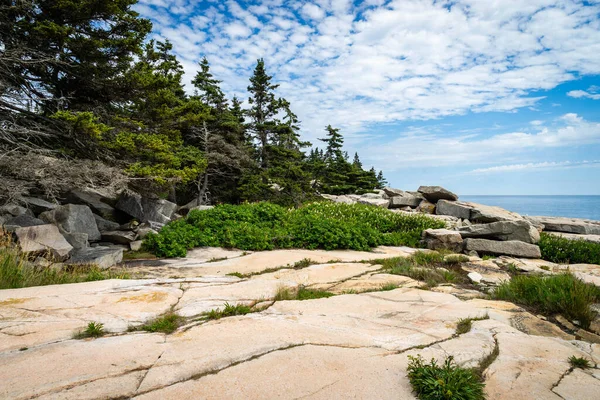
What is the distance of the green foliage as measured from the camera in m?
5.59

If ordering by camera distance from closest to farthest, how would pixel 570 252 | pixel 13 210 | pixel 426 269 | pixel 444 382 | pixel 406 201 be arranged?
1. pixel 444 382
2. pixel 426 269
3. pixel 13 210
4. pixel 570 252
5. pixel 406 201

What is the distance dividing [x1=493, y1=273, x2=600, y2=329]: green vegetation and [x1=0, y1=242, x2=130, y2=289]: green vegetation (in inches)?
287

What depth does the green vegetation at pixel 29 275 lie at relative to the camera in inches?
220

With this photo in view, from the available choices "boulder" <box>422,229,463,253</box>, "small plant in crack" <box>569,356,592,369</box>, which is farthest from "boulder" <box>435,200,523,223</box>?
"small plant in crack" <box>569,356,592,369</box>

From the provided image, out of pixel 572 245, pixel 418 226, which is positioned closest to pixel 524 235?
pixel 572 245

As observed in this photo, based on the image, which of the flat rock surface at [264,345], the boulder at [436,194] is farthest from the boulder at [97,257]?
the boulder at [436,194]

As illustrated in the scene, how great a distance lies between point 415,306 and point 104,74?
1240 centimetres

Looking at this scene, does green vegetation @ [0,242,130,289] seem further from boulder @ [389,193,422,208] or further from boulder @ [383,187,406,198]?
boulder @ [383,187,406,198]

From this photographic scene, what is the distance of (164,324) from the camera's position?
3928mm

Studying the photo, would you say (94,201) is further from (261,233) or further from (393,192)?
(393,192)

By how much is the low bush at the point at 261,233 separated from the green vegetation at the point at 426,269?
2296mm

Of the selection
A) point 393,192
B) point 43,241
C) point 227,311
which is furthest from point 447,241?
point 393,192

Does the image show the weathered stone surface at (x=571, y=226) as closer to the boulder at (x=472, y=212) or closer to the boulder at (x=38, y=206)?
the boulder at (x=472, y=212)

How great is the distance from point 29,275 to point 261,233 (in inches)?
231
